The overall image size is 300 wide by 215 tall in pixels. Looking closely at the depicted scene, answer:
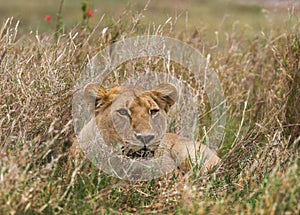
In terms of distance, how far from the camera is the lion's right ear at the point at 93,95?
3963 millimetres

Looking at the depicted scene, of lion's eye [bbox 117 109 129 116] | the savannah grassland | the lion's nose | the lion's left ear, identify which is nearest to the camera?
the savannah grassland

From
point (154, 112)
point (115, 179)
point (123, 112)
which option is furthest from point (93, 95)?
point (115, 179)

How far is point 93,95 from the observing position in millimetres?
3975

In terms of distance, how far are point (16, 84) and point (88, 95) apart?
0.58 metres

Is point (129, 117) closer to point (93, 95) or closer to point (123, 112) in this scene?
point (123, 112)

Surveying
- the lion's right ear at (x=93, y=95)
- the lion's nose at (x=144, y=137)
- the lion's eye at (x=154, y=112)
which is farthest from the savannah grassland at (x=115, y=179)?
the lion's eye at (x=154, y=112)

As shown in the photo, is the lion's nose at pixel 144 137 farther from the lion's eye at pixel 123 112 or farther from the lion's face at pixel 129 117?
the lion's eye at pixel 123 112

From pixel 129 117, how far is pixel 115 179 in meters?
0.38

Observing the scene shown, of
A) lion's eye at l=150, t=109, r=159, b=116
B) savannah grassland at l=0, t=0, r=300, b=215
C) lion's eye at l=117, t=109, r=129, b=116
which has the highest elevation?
lion's eye at l=117, t=109, r=129, b=116

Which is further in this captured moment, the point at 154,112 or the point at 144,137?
the point at 154,112

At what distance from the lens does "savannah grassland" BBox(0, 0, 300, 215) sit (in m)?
3.36

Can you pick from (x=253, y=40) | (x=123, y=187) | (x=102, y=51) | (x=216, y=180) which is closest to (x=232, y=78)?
(x=253, y=40)

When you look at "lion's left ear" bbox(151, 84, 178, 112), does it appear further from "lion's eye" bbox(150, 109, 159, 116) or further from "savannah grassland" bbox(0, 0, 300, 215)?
"savannah grassland" bbox(0, 0, 300, 215)

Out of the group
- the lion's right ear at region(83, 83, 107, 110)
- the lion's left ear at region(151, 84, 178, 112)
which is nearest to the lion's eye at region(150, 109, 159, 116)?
the lion's left ear at region(151, 84, 178, 112)
